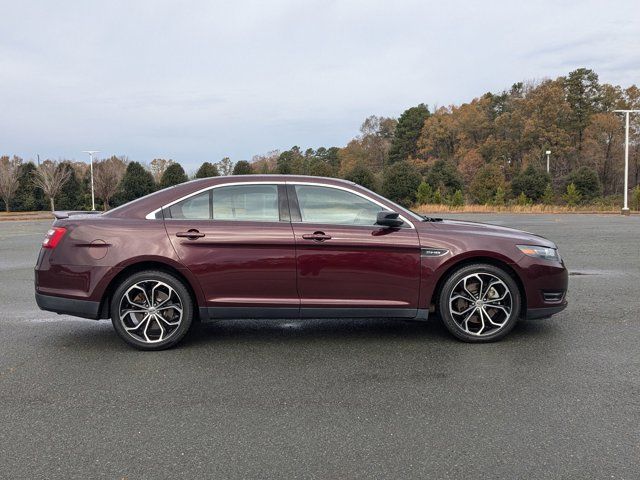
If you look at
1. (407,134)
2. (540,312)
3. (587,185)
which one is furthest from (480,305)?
(407,134)

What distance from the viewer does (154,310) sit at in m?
4.86

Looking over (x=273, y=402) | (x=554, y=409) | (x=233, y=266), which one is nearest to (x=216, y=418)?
(x=273, y=402)

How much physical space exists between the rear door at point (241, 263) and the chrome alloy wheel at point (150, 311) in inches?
13.0

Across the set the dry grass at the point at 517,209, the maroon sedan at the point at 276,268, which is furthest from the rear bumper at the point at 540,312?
the dry grass at the point at 517,209

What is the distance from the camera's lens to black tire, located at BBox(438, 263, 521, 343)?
4949 mm

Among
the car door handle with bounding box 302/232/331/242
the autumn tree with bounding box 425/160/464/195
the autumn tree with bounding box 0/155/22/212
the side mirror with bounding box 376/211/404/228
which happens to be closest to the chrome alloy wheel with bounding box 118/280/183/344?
the car door handle with bounding box 302/232/331/242

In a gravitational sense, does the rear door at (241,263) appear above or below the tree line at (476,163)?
below

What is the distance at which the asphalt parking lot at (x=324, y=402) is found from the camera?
2875 mm

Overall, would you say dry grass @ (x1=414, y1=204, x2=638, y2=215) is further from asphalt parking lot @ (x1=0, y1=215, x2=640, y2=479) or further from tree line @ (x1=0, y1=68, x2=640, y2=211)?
asphalt parking lot @ (x1=0, y1=215, x2=640, y2=479)

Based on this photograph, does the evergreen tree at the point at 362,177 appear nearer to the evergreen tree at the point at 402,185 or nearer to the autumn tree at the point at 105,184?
the evergreen tree at the point at 402,185

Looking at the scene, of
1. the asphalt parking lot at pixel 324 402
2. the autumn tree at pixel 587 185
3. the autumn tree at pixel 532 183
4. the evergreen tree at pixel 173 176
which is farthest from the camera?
the evergreen tree at pixel 173 176

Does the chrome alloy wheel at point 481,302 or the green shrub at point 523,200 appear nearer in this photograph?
the chrome alloy wheel at point 481,302

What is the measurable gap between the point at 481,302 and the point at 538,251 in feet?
2.42

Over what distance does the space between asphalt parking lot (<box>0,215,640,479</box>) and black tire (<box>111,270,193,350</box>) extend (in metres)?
0.13
